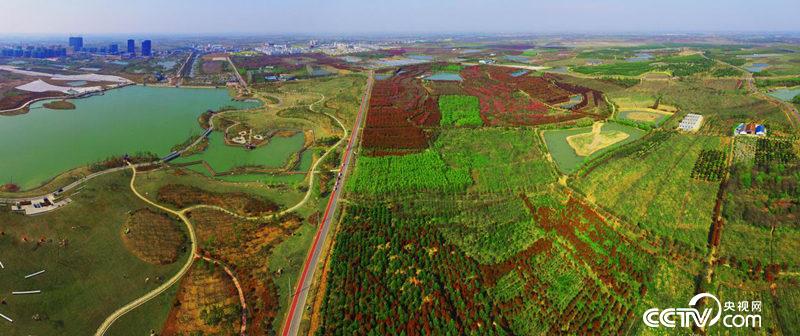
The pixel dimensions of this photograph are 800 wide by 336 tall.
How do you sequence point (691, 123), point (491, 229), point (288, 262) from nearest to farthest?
point (288, 262)
point (491, 229)
point (691, 123)

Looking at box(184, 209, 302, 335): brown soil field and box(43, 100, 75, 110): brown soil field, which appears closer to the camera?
box(184, 209, 302, 335): brown soil field

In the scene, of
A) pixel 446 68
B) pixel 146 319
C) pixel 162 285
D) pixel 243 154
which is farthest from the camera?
pixel 446 68

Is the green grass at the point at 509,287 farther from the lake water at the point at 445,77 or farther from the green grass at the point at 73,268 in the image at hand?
the lake water at the point at 445,77

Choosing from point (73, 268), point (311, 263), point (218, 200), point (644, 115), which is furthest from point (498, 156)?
point (73, 268)

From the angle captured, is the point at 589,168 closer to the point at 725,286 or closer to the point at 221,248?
the point at 725,286

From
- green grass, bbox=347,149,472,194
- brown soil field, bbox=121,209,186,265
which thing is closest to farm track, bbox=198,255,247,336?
brown soil field, bbox=121,209,186,265

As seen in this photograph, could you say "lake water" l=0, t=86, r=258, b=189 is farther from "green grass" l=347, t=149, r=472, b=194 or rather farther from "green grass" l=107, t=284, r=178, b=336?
"green grass" l=347, t=149, r=472, b=194

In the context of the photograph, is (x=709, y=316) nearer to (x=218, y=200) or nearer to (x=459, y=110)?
(x=218, y=200)
